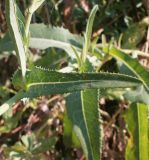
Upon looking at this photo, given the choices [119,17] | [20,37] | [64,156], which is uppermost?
[119,17]

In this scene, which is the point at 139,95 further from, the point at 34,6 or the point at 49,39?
the point at 34,6

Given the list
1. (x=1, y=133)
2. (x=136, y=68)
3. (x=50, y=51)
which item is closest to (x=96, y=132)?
(x=136, y=68)

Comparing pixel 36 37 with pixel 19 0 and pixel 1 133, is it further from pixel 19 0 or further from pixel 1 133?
pixel 1 133

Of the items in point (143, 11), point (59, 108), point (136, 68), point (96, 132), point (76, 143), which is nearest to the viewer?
point (96, 132)

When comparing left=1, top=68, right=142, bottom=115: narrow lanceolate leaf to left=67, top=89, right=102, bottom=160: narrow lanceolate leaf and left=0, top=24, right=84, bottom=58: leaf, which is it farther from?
left=0, top=24, right=84, bottom=58: leaf

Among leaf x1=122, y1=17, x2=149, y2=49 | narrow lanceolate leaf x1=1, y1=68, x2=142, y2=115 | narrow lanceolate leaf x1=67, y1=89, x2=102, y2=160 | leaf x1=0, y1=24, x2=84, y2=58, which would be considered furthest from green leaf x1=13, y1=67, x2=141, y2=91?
leaf x1=122, y1=17, x2=149, y2=49

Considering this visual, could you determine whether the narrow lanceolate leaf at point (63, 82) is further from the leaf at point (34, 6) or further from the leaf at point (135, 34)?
the leaf at point (135, 34)

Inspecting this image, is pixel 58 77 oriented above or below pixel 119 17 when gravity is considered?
below

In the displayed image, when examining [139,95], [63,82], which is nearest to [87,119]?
[139,95]
